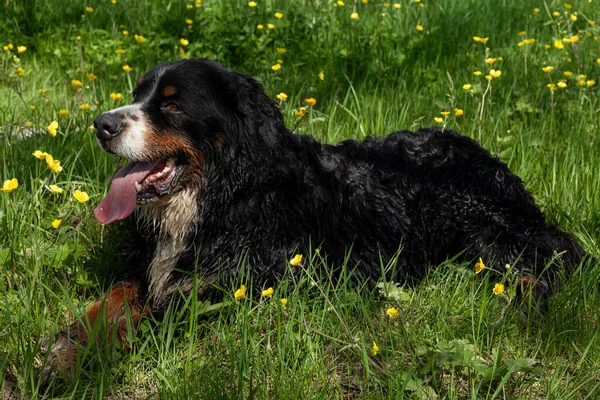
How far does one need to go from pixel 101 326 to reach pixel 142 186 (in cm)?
63

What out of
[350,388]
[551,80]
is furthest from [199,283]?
[551,80]

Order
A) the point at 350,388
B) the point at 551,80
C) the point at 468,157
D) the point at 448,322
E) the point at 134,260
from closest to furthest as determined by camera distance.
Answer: the point at 350,388 → the point at 448,322 → the point at 134,260 → the point at 468,157 → the point at 551,80

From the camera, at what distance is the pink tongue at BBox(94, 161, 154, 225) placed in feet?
10.3

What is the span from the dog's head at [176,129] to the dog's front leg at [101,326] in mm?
319

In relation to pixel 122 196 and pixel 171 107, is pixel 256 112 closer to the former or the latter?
pixel 171 107

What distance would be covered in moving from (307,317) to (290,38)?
3.44m

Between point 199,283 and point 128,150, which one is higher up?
point 128,150

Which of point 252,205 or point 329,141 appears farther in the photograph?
point 329,141

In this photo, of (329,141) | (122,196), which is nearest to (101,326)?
(122,196)

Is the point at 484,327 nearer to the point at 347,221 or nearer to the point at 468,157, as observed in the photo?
the point at 347,221

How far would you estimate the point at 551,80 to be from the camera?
521 cm

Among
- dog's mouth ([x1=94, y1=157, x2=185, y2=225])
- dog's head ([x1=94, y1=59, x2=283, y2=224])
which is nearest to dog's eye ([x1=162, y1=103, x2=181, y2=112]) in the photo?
dog's head ([x1=94, y1=59, x2=283, y2=224])

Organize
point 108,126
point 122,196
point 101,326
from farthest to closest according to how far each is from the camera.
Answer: point 122,196 < point 108,126 < point 101,326

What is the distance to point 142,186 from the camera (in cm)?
318
